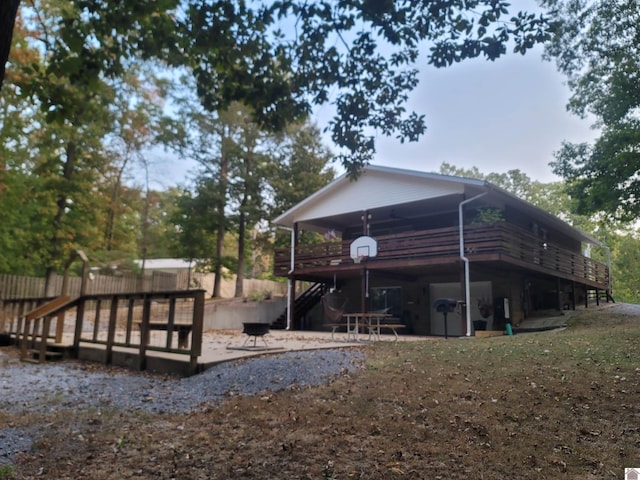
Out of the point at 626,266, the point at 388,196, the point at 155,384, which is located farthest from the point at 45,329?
the point at 626,266

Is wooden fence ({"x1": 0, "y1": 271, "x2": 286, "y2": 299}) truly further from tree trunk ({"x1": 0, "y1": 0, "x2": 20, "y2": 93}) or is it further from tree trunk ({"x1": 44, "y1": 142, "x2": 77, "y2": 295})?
tree trunk ({"x1": 0, "y1": 0, "x2": 20, "y2": 93})

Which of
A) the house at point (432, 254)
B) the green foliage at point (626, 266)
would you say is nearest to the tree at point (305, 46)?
the house at point (432, 254)

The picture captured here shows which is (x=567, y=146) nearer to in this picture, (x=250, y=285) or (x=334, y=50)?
(x=334, y=50)

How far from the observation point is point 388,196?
15.7 m

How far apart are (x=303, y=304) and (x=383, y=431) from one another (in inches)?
599

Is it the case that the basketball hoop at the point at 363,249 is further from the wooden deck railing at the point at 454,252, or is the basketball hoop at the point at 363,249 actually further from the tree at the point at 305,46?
the tree at the point at 305,46

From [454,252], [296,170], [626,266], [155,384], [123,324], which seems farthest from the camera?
[626,266]

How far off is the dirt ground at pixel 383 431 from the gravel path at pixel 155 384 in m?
0.28

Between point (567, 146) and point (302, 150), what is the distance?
1199 centimetres

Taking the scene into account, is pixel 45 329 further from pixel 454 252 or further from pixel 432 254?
pixel 454 252

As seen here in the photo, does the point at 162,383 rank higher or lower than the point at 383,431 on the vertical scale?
lower

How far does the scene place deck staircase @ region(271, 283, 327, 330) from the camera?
1849cm

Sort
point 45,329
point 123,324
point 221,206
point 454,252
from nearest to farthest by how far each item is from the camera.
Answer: point 45,329
point 123,324
point 454,252
point 221,206

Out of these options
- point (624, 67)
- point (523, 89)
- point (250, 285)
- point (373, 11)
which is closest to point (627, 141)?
point (624, 67)
